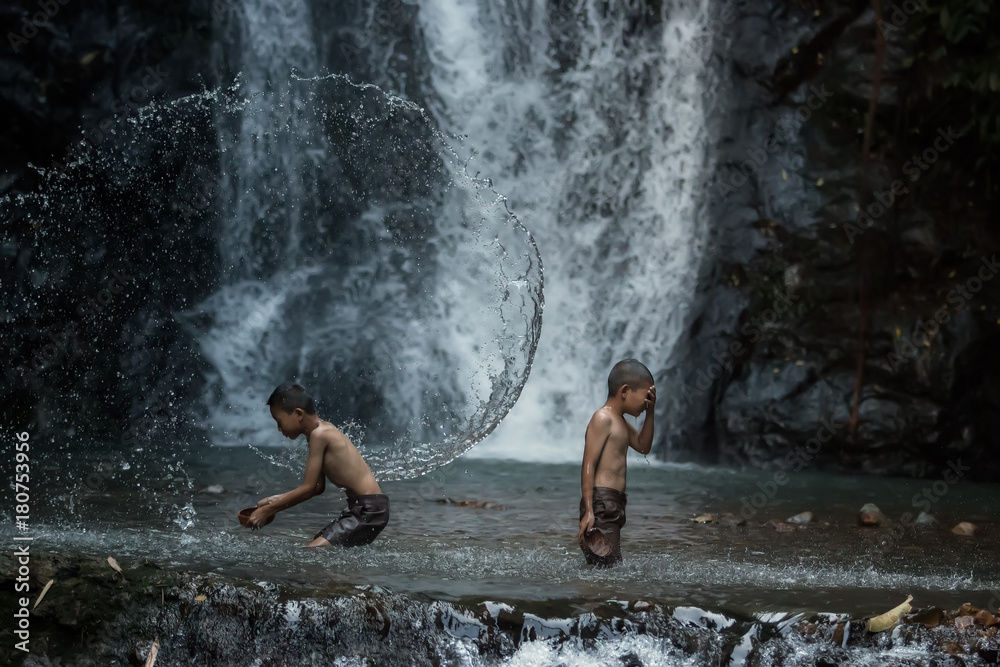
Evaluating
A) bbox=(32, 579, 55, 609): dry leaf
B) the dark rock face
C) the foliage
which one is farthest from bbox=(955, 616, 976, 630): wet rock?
the foliage

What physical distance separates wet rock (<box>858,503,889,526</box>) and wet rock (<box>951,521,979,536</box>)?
44cm

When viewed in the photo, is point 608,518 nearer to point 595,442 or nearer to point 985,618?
point 595,442

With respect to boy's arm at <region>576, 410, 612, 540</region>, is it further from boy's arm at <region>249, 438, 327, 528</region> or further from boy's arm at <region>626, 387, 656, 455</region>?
boy's arm at <region>249, 438, 327, 528</region>

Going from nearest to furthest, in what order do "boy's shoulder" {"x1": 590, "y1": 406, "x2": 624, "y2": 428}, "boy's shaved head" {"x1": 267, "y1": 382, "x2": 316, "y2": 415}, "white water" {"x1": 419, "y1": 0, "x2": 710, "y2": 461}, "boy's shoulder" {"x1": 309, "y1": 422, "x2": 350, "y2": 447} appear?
1. "boy's shoulder" {"x1": 590, "y1": 406, "x2": 624, "y2": 428}
2. "boy's shaved head" {"x1": 267, "y1": 382, "x2": 316, "y2": 415}
3. "boy's shoulder" {"x1": 309, "y1": 422, "x2": 350, "y2": 447}
4. "white water" {"x1": 419, "y1": 0, "x2": 710, "y2": 461}

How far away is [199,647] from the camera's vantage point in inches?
150

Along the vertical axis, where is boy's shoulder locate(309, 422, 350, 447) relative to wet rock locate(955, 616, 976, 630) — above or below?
above

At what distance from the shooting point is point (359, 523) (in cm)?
531

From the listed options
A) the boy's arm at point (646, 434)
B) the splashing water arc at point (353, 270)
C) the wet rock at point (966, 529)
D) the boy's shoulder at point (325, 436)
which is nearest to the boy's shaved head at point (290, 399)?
the boy's shoulder at point (325, 436)

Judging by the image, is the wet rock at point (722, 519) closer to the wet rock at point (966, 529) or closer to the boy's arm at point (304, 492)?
the wet rock at point (966, 529)

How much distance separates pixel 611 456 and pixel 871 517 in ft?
8.95

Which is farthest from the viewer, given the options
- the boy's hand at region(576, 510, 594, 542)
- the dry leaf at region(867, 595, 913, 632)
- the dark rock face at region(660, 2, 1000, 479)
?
the dark rock face at region(660, 2, 1000, 479)

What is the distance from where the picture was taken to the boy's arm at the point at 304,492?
16.1ft

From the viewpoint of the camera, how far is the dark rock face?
10.4m

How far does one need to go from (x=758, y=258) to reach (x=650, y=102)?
97.9 inches
